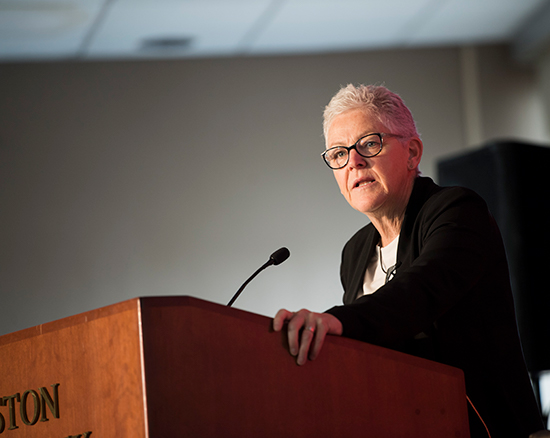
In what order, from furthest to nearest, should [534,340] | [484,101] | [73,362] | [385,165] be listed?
[484,101] → [534,340] → [385,165] → [73,362]

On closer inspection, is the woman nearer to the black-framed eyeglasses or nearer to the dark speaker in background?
the black-framed eyeglasses

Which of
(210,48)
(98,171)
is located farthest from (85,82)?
(210,48)

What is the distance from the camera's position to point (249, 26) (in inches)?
192

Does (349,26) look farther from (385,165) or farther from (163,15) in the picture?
(385,165)

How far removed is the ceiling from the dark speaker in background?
1.59m

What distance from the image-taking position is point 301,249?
17.3 feet

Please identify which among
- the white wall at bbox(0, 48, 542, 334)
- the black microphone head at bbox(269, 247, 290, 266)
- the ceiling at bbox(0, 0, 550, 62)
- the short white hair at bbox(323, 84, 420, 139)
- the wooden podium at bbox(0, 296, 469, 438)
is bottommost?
the wooden podium at bbox(0, 296, 469, 438)

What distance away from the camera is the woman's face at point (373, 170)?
1.56 m

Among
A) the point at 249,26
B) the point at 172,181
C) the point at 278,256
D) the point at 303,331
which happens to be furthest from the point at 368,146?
the point at 172,181

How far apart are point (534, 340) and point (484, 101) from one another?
2643 millimetres

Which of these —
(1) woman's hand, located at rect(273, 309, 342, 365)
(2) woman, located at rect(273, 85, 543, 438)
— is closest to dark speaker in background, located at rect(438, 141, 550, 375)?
(2) woman, located at rect(273, 85, 543, 438)

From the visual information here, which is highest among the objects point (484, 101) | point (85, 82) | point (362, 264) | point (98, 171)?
point (85, 82)

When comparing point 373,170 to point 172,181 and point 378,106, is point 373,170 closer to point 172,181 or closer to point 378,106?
point 378,106

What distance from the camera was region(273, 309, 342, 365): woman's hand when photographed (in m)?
0.85
